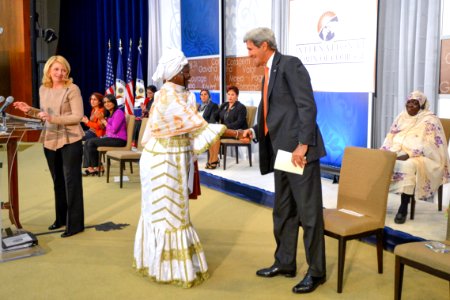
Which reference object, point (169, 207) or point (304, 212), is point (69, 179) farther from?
point (304, 212)

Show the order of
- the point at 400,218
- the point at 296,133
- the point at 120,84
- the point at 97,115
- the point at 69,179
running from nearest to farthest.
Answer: the point at 296,133
the point at 69,179
the point at 400,218
the point at 97,115
the point at 120,84

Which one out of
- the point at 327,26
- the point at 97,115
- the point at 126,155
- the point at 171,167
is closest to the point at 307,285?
the point at 171,167

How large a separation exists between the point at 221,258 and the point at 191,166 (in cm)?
89

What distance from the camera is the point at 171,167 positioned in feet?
10.2

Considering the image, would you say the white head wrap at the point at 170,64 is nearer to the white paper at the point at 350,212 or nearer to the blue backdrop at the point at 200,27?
the white paper at the point at 350,212

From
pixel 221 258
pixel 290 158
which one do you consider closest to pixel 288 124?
pixel 290 158

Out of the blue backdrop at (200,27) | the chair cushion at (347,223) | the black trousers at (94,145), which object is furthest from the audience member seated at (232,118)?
the chair cushion at (347,223)

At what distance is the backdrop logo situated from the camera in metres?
6.32

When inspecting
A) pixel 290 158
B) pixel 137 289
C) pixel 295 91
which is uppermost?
pixel 295 91

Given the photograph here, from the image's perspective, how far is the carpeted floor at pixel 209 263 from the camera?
3131 millimetres

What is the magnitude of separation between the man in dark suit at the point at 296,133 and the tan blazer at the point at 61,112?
1680 millimetres

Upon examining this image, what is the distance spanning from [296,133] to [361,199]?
81 cm

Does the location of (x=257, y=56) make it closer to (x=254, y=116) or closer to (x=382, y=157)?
(x=382, y=157)

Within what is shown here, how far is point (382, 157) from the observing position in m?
3.30
